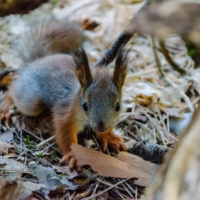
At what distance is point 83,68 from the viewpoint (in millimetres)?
2793

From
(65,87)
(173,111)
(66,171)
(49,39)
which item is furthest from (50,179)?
(49,39)

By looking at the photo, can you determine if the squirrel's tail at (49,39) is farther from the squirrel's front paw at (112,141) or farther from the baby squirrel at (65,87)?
the squirrel's front paw at (112,141)

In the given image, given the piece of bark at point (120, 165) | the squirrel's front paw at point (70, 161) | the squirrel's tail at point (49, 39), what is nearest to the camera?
the piece of bark at point (120, 165)

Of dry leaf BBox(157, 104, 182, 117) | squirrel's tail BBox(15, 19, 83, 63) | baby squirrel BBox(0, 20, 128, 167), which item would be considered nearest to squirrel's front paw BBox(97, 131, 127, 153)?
baby squirrel BBox(0, 20, 128, 167)

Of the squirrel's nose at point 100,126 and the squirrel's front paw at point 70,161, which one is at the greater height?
the squirrel's nose at point 100,126

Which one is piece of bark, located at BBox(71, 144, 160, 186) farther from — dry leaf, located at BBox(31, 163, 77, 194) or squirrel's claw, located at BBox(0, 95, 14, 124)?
squirrel's claw, located at BBox(0, 95, 14, 124)

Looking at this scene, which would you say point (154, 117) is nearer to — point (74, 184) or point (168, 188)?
point (74, 184)

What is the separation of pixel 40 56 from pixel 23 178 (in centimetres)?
197

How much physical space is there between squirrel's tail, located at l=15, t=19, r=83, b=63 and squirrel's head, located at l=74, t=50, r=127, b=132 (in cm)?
110

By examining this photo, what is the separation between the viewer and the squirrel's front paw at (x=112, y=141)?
120 inches

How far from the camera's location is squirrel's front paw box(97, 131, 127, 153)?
3.04m

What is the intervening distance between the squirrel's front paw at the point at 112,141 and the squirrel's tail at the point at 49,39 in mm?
1357

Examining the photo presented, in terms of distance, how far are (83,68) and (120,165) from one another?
101cm

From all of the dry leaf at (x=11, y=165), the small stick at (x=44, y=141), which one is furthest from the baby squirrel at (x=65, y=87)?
the dry leaf at (x=11, y=165)
